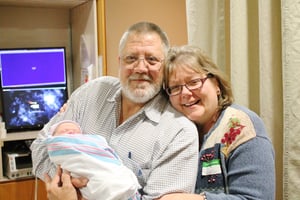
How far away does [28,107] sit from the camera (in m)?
2.42

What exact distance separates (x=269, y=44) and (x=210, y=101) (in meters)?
0.36

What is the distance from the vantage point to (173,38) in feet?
10.5

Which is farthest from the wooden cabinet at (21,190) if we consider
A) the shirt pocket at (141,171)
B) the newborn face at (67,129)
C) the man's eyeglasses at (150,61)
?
the man's eyeglasses at (150,61)

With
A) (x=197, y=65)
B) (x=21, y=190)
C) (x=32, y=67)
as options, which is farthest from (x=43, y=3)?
(x=197, y=65)

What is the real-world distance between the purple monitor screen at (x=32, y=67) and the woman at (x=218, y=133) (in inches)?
45.9

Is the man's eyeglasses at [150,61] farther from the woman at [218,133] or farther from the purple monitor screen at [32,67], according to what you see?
the purple monitor screen at [32,67]

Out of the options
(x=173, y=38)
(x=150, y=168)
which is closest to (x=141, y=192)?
(x=150, y=168)

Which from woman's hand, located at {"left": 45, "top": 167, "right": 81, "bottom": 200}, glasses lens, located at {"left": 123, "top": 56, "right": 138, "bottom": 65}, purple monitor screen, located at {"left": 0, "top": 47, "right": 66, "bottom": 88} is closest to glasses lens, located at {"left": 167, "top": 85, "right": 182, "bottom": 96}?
glasses lens, located at {"left": 123, "top": 56, "right": 138, "bottom": 65}

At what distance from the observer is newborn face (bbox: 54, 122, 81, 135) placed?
1519 millimetres

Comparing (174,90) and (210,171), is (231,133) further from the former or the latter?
(174,90)

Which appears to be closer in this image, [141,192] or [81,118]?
[141,192]

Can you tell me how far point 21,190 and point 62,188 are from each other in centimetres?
96

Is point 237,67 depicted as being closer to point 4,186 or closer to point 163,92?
point 163,92

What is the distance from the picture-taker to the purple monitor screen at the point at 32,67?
94.5 inches
